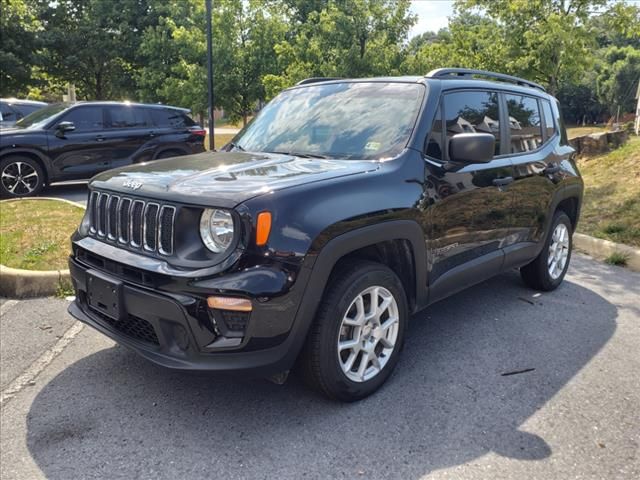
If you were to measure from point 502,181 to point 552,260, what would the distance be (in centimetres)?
141

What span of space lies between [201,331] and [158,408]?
747 mm

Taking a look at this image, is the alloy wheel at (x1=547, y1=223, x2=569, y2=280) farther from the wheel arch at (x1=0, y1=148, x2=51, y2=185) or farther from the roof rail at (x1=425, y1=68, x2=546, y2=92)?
the wheel arch at (x1=0, y1=148, x2=51, y2=185)

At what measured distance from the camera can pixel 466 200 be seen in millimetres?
3572

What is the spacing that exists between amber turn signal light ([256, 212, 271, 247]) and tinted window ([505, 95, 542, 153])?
8.34ft

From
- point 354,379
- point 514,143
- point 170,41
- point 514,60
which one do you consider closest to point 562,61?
point 514,60

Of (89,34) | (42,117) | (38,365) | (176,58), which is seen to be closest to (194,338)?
(38,365)

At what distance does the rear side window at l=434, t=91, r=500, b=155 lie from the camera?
361 cm

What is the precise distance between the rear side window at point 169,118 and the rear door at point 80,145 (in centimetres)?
102

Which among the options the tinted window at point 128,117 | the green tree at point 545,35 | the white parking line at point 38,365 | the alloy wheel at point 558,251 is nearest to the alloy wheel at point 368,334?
the white parking line at point 38,365

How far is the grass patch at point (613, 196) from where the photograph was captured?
6.66 metres

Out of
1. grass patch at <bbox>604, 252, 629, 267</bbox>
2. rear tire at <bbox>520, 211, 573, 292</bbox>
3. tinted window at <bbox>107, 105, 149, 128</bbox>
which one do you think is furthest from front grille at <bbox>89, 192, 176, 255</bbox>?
tinted window at <bbox>107, 105, 149, 128</bbox>

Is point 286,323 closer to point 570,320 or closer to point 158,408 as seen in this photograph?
point 158,408

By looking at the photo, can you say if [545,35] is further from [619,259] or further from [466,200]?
[466,200]

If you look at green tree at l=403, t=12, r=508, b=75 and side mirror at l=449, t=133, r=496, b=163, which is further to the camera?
green tree at l=403, t=12, r=508, b=75
